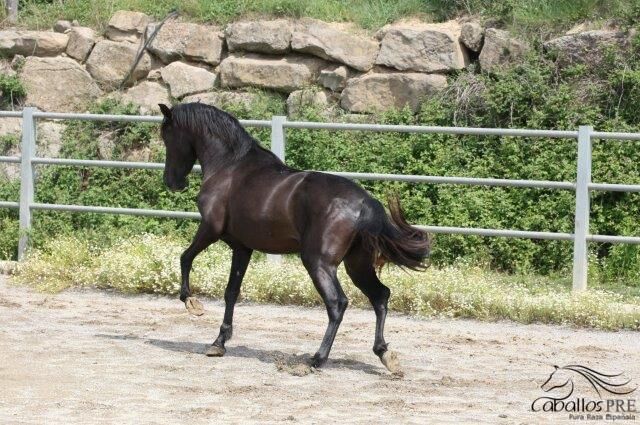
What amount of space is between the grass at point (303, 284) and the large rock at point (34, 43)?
406 centimetres

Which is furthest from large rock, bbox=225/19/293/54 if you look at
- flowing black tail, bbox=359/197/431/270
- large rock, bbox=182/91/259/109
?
flowing black tail, bbox=359/197/431/270

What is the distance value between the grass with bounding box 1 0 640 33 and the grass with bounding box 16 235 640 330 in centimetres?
396

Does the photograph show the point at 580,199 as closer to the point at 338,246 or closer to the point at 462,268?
the point at 462,268

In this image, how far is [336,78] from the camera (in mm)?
13648

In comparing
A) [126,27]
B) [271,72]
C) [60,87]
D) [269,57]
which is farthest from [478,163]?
[60,87]

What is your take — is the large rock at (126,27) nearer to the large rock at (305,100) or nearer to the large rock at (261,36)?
the large rock at (261,36)

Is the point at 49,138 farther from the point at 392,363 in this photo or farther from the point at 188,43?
the point at 392,363

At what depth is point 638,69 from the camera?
12289mm

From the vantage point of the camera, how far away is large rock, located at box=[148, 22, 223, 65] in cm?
1444

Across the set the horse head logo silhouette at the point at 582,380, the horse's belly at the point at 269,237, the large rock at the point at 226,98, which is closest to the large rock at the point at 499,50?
the large rock at the point at 226,98

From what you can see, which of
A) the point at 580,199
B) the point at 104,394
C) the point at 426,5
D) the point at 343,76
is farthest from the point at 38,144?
the point at 104,394

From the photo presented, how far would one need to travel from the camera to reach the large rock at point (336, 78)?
13.6 meters

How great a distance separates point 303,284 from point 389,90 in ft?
13.2

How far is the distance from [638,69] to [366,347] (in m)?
5.74
